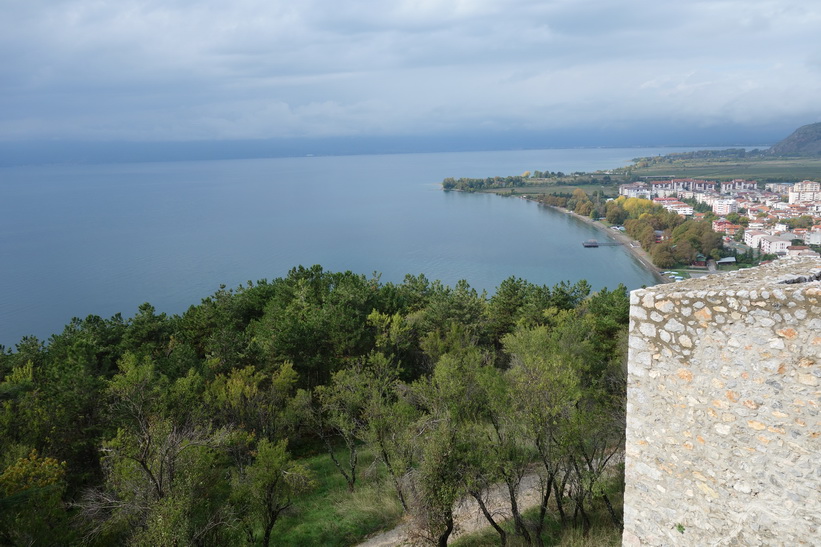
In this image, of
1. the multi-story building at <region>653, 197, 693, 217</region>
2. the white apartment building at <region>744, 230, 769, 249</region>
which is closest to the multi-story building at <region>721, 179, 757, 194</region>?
the multi-story building at <region>653, 197, 693, 217</region>

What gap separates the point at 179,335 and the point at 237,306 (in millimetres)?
3138

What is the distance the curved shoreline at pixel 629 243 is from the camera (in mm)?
63931

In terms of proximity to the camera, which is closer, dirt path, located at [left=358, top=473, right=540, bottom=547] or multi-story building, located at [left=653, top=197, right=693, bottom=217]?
dirt path, located at [left=358, top=473, right=540, bottom=547]

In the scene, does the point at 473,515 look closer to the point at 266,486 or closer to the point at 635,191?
the point at 266,486

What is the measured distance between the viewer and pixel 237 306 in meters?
24.0

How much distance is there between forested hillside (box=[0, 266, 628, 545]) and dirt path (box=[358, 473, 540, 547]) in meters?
0.61

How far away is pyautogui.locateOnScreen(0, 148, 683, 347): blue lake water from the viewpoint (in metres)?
54.7

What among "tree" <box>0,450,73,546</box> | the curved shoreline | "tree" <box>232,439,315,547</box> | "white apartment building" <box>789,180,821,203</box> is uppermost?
"white apartment building" <box>789,180,821,203</box>

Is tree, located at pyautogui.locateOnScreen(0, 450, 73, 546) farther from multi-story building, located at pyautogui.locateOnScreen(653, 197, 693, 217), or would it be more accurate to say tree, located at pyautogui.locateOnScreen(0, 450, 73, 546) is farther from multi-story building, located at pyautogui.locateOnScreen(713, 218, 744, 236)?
multi-story building, located at pyautogui.locateOnScreen(653, 197, 693, 217)

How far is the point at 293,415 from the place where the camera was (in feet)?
49.6

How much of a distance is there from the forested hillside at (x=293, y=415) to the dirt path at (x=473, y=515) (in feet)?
1.99

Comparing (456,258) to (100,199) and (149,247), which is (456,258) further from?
(100,199)

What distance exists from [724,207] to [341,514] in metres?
103

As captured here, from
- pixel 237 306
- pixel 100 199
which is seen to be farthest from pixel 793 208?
pixel 100 199
